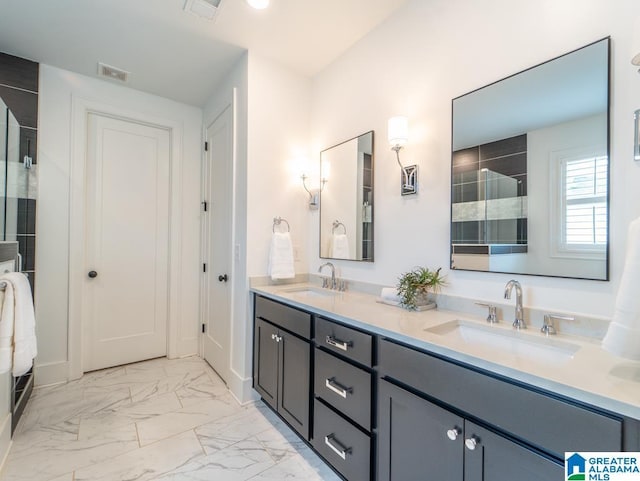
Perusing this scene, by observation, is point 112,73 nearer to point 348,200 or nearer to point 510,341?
point 348,200

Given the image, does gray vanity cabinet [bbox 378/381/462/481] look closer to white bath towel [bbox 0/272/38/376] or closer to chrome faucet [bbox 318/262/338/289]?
chrome faucet [bbox 318/262/338/289]

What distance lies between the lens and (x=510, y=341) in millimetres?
1278

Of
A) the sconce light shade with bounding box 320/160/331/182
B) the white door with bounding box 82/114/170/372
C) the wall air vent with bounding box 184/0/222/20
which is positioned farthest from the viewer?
the white door with bounding box 82/114/170/372

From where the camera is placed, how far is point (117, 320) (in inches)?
115

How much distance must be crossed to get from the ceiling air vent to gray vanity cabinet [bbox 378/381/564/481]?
10.3 feet

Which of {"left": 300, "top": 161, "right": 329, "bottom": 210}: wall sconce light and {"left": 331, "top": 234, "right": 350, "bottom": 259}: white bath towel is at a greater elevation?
{"left": 300, "top": 161, "right": 329, "bottom": 210}: wall sconce light

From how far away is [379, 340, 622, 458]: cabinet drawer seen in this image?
75 centimetres

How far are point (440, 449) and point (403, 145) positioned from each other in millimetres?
1527

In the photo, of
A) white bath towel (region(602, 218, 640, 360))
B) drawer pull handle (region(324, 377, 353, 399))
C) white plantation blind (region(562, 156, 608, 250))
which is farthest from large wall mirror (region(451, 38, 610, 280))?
drawer pull handle (region(324, 377, 353, 399))

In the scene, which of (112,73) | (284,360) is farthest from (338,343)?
(112,73)

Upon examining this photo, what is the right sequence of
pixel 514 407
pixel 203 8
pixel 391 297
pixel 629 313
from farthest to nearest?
pixel 203 8, pixel 391 297, pixel 514 407, pixel 629 313

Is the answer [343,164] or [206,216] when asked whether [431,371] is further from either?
[206,216]

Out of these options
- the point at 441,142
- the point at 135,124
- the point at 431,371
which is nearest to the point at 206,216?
the point at 135,124

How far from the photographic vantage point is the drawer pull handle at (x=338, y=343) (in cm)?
145
